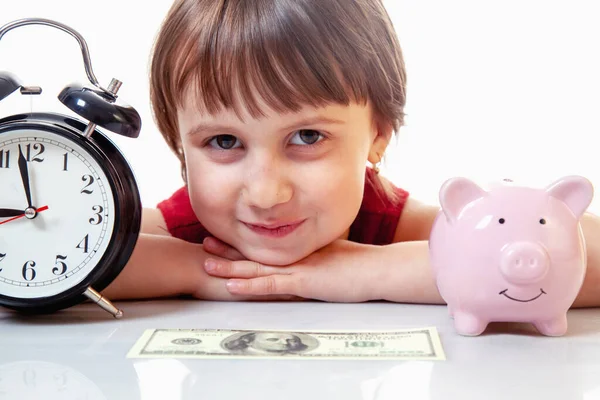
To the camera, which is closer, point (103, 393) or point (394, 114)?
point (103, 393)

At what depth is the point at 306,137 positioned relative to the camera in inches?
51.5

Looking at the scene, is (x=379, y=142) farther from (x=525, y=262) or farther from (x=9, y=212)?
(x=9, y=212)

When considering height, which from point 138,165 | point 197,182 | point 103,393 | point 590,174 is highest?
point 590,174

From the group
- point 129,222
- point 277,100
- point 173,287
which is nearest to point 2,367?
point 129,222

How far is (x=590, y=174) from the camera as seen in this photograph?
2.29 meters

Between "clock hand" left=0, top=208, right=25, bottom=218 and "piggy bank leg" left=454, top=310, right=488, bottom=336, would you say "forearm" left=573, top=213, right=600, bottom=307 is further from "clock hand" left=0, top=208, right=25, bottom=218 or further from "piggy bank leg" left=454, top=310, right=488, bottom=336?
"clock hand" left=0, top=208, right=25, bottom=218

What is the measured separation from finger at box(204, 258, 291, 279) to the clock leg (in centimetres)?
19

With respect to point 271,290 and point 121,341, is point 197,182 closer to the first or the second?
point 271,290

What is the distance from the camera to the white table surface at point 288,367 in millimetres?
898

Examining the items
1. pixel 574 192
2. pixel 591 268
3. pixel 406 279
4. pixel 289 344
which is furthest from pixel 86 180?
pixel 591 268

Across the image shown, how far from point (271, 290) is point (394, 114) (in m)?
0.39

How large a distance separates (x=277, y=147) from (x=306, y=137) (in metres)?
0.06

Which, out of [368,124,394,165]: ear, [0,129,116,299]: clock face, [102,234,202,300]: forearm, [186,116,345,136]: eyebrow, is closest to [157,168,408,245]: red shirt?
[368,124,394,165]: ear

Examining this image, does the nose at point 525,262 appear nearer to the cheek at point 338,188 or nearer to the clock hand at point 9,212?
the cheek at point 338,188
